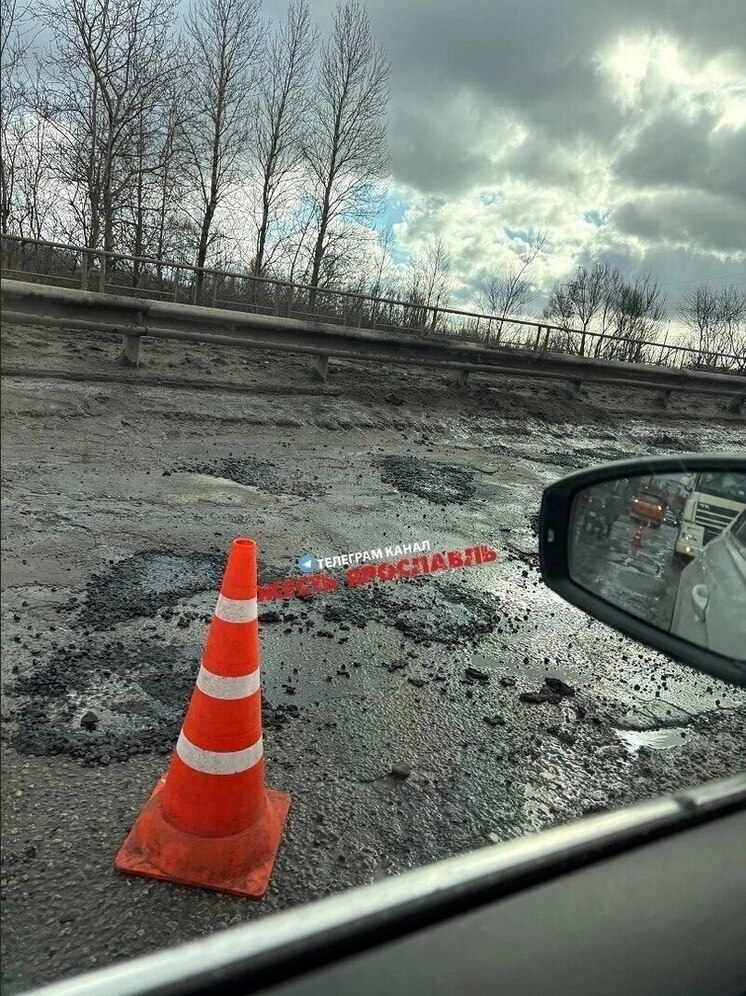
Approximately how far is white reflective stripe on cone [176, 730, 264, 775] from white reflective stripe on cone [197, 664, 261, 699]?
0.53 ft

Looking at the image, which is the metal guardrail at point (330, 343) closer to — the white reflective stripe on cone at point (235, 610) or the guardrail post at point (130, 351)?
the guardrail post at point (130, 351)

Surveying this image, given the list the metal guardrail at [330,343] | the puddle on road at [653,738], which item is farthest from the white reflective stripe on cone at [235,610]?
the metal guardrail at [330,343]

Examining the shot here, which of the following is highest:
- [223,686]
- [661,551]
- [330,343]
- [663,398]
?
[330,343]

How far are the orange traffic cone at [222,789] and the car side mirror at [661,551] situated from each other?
37.2 inches

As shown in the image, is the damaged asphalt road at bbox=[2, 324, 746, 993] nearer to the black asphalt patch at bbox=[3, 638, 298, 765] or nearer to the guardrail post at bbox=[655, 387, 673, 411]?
the black asphalt patch at bbox=[3, 638, 298, 765]

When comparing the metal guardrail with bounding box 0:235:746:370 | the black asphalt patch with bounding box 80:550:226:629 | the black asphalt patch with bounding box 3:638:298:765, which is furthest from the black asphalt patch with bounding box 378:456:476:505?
the metal guardrail with bounding box 0:235:746:370

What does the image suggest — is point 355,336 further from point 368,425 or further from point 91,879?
point 91,879

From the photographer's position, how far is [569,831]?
1.25 meters

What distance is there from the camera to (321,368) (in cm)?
988

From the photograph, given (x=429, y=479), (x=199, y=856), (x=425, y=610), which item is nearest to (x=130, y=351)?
(x=429, y=479)

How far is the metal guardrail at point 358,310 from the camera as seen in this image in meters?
14.5

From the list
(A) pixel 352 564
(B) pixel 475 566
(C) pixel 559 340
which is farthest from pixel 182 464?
(C) pixel 559 340

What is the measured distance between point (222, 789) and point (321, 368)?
8.25m
